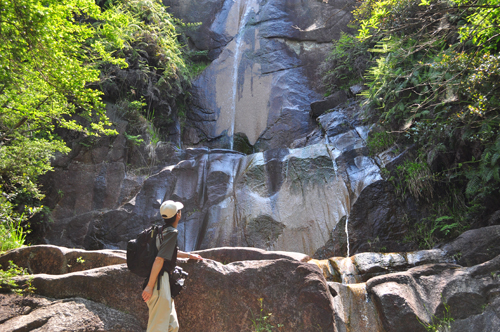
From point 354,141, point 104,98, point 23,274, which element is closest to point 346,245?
point 354,141

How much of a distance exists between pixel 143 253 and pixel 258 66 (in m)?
14.8

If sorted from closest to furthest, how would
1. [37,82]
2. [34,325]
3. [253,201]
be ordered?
[34,325], [37,82], [253,201]

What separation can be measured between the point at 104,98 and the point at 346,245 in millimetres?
10254

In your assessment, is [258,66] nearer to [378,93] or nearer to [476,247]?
[378,93]

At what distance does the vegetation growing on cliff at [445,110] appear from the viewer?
21.3 feet

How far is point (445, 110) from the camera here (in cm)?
844

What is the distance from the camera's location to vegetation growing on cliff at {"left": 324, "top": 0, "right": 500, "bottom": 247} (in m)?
6.48

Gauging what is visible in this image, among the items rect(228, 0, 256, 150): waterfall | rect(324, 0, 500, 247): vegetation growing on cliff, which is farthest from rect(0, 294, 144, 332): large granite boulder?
rect(228, 0, 256, 150): waterfall

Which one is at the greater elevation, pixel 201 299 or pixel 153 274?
pixel 153 274

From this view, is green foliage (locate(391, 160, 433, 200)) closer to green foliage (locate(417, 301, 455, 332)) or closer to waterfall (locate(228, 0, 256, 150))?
green foliage (locate(417, 301, 455, 332))

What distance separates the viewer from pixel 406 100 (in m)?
10.2

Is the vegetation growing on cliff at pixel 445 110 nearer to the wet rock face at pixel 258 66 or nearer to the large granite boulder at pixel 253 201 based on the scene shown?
the large granite boulder at pixel 253 201

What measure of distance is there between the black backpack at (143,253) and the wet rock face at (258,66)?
1135 centimetres

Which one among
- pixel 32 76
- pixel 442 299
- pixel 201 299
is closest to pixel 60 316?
pixel 201 299
